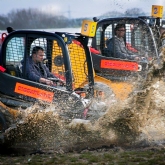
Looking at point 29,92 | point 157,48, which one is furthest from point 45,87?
point 157,48

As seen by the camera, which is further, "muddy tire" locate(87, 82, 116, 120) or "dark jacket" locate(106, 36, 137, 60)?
"dark jacket" locate(106, 36, 137, 60)

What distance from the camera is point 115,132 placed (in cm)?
870

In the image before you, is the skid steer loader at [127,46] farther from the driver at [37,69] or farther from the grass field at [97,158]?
the grass field at [97,158]

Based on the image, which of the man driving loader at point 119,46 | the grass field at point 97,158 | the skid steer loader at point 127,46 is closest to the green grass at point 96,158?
the grass field at point 97,158

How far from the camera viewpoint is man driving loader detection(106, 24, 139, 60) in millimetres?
12352

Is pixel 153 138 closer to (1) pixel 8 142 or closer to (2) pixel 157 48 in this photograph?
(1) pixel 8 142

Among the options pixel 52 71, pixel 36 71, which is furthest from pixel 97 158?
pixel 36 71

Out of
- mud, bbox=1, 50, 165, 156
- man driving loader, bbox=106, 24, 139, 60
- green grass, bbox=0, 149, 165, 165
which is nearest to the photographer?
green grass, bbox=0, 149, 165, 165

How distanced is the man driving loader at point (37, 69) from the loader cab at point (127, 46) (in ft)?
10.1

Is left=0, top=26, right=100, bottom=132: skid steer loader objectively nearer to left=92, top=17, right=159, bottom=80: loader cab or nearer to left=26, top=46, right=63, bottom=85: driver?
left=26, top=46, right=63, bottom=85: driver

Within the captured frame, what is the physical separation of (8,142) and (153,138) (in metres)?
1.92

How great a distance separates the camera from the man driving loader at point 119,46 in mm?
12352

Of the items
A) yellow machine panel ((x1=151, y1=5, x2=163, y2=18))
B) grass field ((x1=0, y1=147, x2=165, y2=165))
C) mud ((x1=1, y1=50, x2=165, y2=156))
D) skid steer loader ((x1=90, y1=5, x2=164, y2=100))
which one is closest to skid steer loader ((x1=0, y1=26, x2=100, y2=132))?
mud ((x1=1, y1=50, x2=165, y2=156))

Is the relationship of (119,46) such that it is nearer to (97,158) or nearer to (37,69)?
(37,69)
